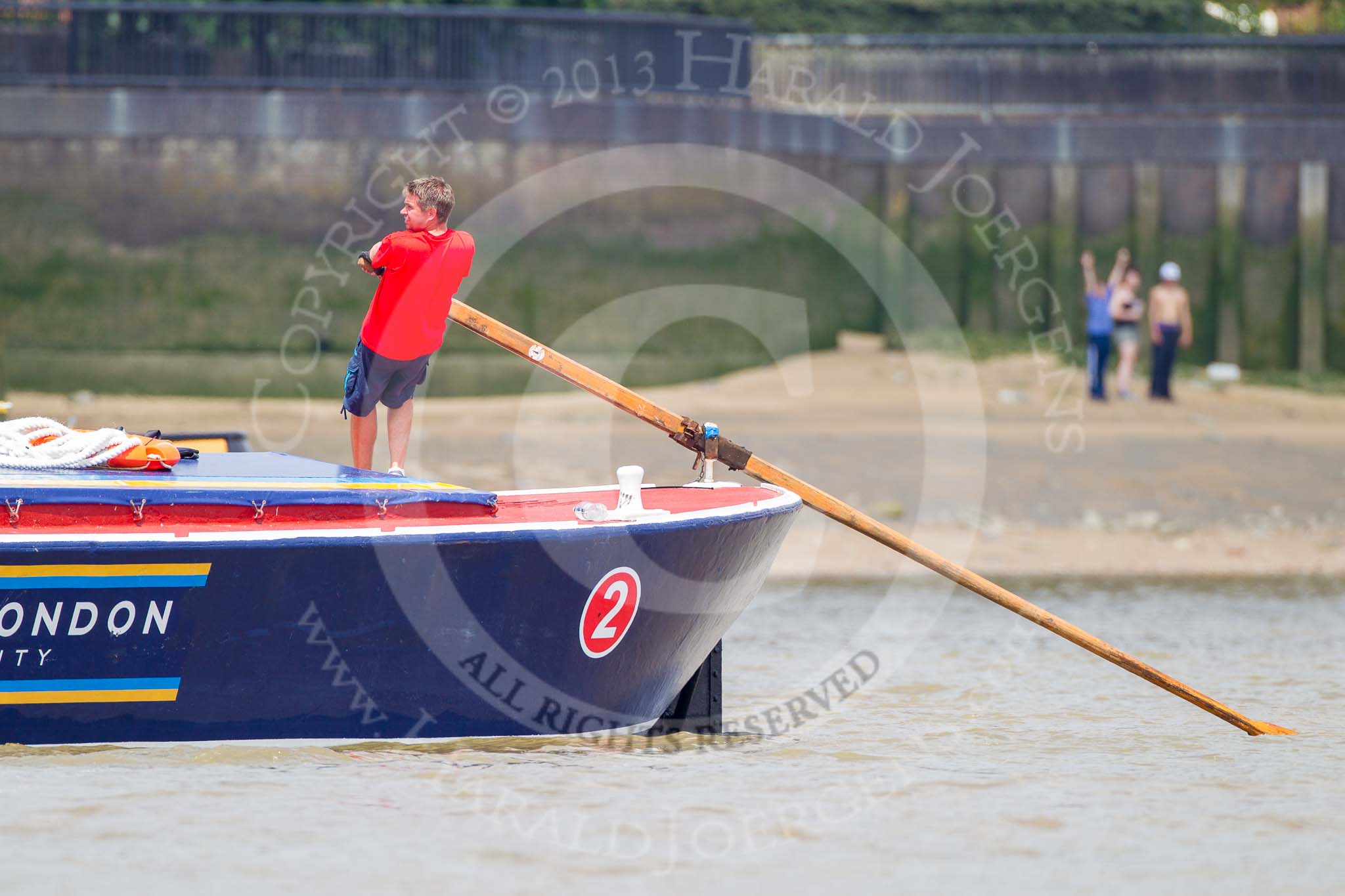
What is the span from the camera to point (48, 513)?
21.4 feet

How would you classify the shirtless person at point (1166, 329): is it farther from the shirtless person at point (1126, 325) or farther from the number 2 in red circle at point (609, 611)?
the number 2 in red circle at point (609, 611)

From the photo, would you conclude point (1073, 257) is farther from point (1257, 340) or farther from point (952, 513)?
point (952, 513)

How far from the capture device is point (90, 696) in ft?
21.4

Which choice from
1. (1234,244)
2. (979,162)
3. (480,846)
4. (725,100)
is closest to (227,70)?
(725,100)

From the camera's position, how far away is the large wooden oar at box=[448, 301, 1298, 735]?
7.45 metres

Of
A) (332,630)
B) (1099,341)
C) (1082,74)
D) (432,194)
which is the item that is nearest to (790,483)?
(432,194)

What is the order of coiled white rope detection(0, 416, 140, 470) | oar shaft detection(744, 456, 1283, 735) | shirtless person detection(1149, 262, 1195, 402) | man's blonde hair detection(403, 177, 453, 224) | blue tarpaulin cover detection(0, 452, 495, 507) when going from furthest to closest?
shirtless person detection(1149, 262, 1195, 402)
oar shaft detection(744, 456, 1283, 735)
man's blonde hair detection(403, 177, 453, 224)
coiled white rope detection(0, 416, 140, 470)
blue tarpaulin cover detection(0, 452, 495, 507)

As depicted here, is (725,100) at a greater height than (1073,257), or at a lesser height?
greater

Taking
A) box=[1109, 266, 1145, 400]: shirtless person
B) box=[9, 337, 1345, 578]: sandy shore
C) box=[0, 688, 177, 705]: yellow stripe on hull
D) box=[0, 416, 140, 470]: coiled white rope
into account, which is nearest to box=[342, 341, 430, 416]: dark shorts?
box=[0, 416, 140, 470]: coiled white rope

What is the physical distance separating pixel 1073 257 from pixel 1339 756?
Answer: 12.1 metres

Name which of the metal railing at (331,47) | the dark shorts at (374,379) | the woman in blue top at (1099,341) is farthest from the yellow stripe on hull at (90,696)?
the woman in blue top at (1099,341)

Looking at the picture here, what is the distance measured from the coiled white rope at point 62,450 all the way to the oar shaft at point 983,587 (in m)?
2.54

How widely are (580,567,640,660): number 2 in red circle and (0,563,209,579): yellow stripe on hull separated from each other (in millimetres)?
1425

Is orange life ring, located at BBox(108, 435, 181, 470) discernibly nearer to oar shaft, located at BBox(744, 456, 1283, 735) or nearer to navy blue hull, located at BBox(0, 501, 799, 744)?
navy blue hull, located at BBox(0, 501, 799, 744)
